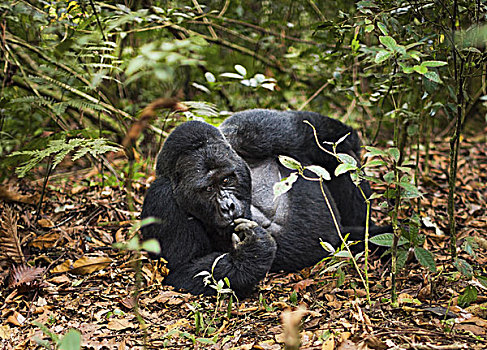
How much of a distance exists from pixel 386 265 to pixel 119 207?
2168mm

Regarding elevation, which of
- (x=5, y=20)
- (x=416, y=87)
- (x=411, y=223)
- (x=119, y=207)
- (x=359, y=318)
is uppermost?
(x=5, y=20)

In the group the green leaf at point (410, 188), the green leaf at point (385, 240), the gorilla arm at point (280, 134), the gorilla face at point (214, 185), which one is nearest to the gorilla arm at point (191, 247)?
the gorilla face at point (214, 185)

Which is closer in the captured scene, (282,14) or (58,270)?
(58,270)

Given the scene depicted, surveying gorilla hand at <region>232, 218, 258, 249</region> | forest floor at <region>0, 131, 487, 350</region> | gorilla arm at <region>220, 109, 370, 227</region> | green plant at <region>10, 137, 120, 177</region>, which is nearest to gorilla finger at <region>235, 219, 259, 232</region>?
gorilla hand at <region>232, 218, 258, 249</region>

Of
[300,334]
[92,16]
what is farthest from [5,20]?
[300,334]

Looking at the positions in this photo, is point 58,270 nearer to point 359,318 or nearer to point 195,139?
point 195,139

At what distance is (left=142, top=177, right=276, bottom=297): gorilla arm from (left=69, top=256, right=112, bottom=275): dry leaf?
31 centimetres

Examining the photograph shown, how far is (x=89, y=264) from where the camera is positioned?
2869 mm

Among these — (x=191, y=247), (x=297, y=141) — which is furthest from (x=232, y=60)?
(x=191, y=247)

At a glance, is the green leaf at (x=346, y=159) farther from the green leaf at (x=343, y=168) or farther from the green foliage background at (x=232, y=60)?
the green foliage background at (x=232, y=60)

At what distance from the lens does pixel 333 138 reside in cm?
327

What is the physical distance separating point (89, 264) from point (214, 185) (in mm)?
952

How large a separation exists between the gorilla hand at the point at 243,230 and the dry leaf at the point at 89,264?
2.84ft

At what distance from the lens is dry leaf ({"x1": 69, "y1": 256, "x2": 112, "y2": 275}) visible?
2850 millimetres
